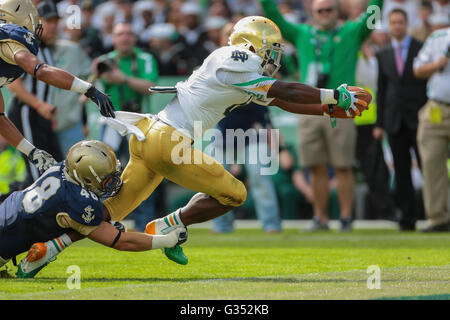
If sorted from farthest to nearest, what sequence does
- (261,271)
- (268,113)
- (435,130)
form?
(268,113)
(435,130)
(261,271)

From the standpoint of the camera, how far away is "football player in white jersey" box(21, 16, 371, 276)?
561 cm

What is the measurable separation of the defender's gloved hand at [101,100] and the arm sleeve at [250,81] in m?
0.72

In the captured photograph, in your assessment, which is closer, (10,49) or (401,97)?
(10,49)

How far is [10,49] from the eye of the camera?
577 centimetres

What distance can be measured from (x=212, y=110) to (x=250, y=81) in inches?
14.9

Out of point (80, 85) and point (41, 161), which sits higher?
point (80, 85)

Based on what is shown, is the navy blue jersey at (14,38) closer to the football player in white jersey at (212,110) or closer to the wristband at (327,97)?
the football player in white jersey at (212,110)

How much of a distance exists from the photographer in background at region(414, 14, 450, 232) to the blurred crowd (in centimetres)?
9

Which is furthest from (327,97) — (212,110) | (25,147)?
(25,147)

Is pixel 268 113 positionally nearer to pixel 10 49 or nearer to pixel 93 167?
pixel 10 49

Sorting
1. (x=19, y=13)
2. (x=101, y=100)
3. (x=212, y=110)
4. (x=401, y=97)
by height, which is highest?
(x=19, y=13)

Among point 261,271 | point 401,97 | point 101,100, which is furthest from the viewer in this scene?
point 401,97

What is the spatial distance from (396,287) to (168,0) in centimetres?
1128

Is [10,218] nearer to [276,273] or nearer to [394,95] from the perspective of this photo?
[276,273]
